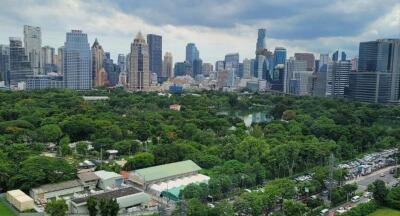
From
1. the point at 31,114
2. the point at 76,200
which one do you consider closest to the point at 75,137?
the point at 31,114

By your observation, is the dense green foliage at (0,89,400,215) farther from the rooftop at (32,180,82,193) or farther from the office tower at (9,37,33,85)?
the office tower at (9,37,33,85)

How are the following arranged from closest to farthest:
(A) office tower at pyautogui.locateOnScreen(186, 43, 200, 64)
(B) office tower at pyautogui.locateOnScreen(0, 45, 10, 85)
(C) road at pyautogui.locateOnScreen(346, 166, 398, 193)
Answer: (C) road at pyautogui.locateOnScreen(346, 166, 398, 193) → (B) office tower at pyautogui.locateOnScreen(0, 45, 10, 85) → (A) office tower at pyautogui.locateOnScreen(186, 43, 200, 64)

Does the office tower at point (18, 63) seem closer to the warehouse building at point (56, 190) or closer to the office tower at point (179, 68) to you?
the office tower at point (179, 68)

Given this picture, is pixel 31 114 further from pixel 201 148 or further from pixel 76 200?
pixel 76 200

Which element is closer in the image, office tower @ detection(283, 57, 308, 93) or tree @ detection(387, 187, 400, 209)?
tree @ detection(387, 187, 400, 209)

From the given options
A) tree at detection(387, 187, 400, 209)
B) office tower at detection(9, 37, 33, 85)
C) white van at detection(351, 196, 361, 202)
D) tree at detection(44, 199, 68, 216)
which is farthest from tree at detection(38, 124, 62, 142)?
office tower at detection(9, 37, 33, 85)
